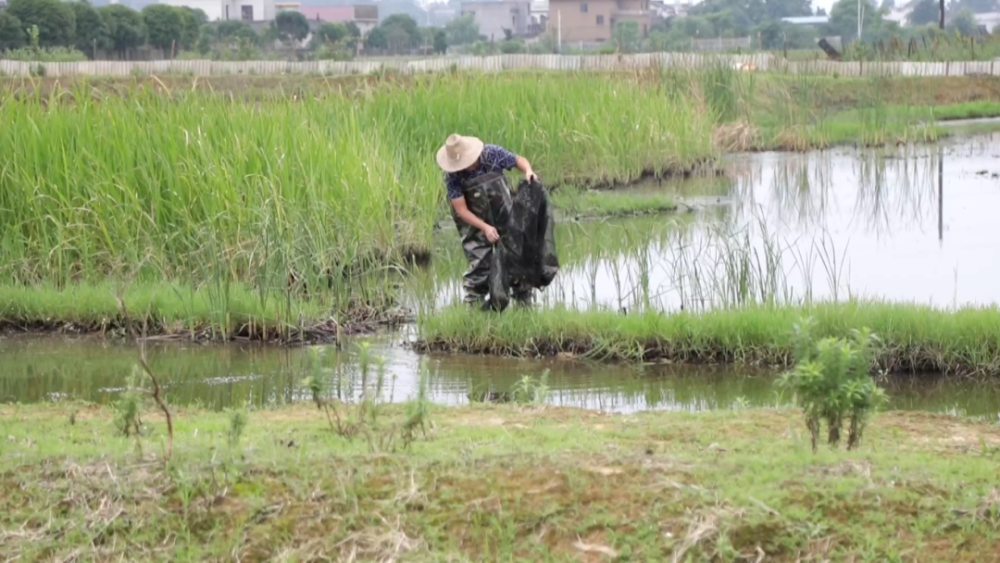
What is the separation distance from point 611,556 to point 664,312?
5.30 metres

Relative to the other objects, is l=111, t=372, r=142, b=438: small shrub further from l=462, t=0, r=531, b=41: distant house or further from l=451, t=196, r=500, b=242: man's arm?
l=462, t=0, r=531, b=41: distant house

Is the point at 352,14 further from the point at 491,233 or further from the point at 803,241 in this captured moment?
the point at 491,233

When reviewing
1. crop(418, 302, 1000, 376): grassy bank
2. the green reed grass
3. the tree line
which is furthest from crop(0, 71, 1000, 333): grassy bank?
the tree line

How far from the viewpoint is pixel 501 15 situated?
12556 centimetres

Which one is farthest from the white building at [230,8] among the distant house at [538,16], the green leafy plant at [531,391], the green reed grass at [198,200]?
the green leafy plant at [531,391]

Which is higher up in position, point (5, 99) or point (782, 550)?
point (5, 99)

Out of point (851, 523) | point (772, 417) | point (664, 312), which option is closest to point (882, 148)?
point (664, 312)

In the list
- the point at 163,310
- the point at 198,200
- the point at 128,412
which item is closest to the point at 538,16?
the point at 198,200

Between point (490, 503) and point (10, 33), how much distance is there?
40838 millimetres

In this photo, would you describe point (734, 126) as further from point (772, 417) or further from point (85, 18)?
point (85, 18)

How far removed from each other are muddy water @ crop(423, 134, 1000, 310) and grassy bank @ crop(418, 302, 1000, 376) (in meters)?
0.65

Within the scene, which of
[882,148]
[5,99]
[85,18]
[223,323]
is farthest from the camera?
[85,18]

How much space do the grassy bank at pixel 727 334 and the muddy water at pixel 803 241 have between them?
2.13 ft

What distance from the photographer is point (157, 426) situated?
6258 millimetres
